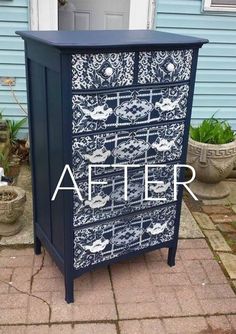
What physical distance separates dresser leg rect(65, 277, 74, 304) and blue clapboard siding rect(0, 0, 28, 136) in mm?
2379

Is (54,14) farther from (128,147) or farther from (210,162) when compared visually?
(128,147)

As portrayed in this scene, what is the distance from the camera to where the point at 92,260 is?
2533 millimetres

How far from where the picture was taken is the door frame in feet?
13.4

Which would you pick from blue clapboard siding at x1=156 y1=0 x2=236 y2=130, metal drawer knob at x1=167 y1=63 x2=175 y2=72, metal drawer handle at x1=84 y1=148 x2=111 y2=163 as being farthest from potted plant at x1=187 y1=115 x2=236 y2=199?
metal drawer handle at x1=84 y1=148 x2=111 y2=163

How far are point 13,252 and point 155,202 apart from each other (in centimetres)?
107

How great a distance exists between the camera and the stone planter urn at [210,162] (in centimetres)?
376

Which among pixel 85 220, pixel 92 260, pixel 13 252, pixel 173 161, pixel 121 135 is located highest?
pixel 121 135

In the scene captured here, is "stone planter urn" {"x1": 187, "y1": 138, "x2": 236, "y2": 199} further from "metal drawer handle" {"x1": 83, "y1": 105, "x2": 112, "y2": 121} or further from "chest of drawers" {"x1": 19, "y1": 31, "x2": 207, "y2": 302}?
"metal drawer handle" {"x1": 83, "y1": 105, "x2": 112, "y2": 121}

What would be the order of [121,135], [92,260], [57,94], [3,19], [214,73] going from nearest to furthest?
[57,94] → [121,135] → [92,260] → [3,19] → [214,73]

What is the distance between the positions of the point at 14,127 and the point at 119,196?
2274 millimetres

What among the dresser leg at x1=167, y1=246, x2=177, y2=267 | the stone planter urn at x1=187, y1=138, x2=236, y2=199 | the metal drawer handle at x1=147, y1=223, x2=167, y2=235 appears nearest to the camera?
the metal drawer handle at x1=147, y1=223, x2=167, y2=235

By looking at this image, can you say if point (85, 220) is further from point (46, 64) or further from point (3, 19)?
point (3, 19)

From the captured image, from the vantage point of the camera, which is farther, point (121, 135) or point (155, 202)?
point (155, 202)

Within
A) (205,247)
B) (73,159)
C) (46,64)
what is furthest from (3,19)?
(205,247)
